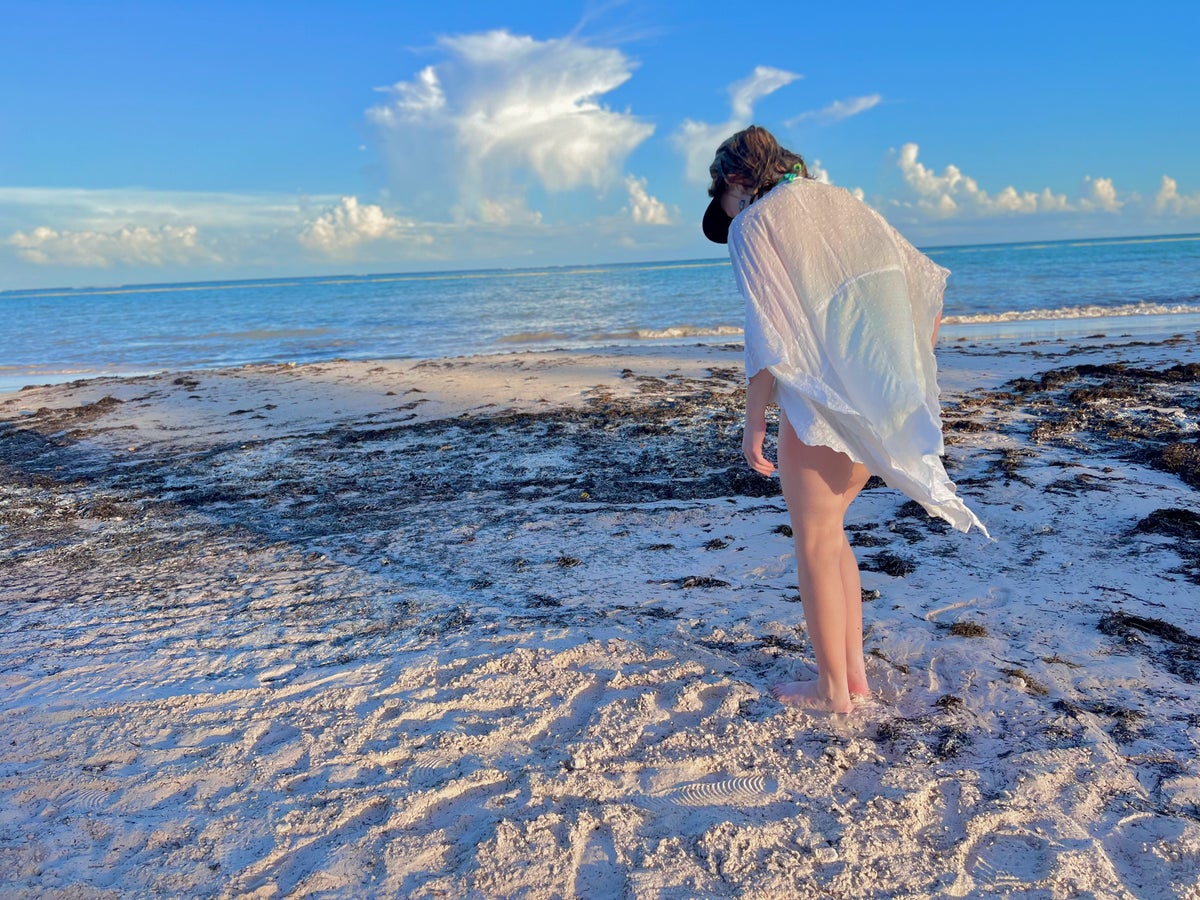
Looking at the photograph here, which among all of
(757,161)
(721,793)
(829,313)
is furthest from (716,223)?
(721,793)

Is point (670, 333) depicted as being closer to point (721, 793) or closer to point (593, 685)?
point (593, 685)

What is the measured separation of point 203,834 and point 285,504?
11.2 feet

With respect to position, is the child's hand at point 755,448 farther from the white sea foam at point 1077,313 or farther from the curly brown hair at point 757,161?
the white sea foam at point 1077,313

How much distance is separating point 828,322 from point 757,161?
50 cm

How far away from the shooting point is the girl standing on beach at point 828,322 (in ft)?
7.36

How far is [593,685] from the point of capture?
2840 millimetres

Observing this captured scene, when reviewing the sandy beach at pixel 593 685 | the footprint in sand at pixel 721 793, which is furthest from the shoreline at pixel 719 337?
the footprint in sand at pixel 721 793

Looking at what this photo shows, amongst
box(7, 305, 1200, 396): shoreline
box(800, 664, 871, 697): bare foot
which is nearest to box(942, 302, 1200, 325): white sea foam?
box(7, 305, 1200, 396): shoreline

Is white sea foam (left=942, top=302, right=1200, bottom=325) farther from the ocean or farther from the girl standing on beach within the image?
the girl standing on beach

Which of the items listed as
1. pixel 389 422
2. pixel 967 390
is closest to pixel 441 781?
pixel 389 422

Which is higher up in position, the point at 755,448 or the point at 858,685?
the point at 755,448

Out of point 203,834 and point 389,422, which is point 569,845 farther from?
point 389,422

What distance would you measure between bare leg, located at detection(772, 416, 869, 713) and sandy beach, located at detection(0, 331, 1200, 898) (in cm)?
12

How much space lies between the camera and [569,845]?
6.78ft
